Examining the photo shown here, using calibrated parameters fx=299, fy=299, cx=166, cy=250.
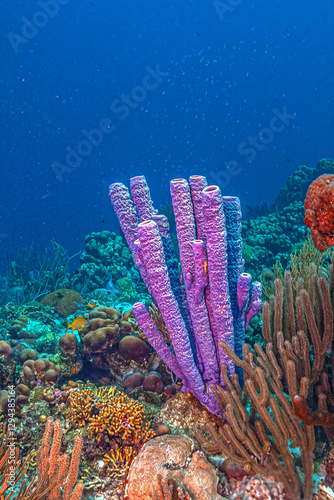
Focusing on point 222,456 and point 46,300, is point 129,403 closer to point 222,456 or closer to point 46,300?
point 222,456

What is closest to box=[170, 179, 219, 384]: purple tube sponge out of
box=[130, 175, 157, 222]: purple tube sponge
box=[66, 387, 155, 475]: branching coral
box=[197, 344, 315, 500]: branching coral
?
box=[197, 344, 315, 500]: branching coral

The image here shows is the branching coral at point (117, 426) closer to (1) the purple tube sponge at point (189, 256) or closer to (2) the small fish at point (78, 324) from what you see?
(1) the purple tube sponge at point (189, 256)

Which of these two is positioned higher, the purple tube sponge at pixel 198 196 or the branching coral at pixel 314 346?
the purple tube sponge at pixel 198 196

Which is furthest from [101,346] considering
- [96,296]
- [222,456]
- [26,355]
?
[96,296]

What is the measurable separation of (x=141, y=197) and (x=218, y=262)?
1.26m

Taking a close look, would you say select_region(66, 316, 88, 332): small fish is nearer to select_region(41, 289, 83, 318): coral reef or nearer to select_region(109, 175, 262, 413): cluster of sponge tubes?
select_region(41, 289, 83, 318): coral reef

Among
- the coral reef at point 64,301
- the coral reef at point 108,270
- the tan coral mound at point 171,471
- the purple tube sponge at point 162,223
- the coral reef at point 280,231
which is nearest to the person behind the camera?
the tan coral mound at point 171,471

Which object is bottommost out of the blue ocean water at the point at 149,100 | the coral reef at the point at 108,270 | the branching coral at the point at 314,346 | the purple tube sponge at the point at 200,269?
the branching coral at the point at 314,346

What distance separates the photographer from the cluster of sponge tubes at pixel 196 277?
2453 millimetres

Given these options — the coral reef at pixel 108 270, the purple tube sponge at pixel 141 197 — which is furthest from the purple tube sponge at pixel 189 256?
the coral reef at pixel 108 270

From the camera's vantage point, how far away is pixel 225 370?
2609mm

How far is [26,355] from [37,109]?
10704cm

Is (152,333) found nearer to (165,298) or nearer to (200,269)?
(165,298)

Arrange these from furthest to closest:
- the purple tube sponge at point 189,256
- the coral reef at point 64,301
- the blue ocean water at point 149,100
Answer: the blue ocean water at point 149,100
the coral reef at point 64,301
the purple tube sponge at point 189,256
